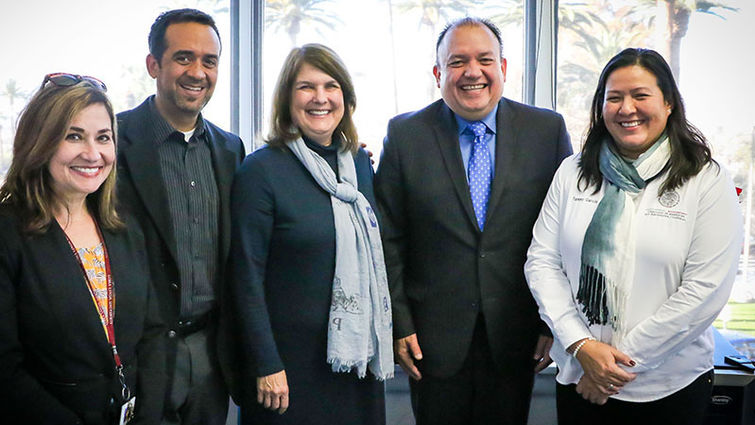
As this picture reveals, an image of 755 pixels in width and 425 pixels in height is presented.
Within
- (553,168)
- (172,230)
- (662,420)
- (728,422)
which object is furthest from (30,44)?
(728,422)

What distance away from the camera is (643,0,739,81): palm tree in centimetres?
326

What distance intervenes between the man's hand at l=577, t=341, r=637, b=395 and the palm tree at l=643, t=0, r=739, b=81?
2108 mm

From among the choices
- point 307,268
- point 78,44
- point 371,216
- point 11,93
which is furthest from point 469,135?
point 11,93

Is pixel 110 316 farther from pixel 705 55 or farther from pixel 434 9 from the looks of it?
pixel 705 55

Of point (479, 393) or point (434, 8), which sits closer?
point (479, 393)

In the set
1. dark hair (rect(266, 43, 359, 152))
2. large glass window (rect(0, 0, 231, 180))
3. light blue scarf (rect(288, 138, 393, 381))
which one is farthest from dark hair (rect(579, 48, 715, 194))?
large glass window (rect(0, 0, 231, 180))

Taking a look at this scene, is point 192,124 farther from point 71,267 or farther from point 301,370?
point 301,370

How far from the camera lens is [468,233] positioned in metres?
2.03

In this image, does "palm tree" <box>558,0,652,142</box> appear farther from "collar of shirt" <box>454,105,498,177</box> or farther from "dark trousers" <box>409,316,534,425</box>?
"dark trousers" <box>409,316,534,425</box>

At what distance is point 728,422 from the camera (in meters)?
2.39

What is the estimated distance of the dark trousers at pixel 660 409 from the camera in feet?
5.89

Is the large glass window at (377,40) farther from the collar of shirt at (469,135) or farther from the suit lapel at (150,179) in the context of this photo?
the suit lapel at (150,179)

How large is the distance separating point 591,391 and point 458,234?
2.02ft

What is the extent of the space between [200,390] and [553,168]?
1360 millimetres
